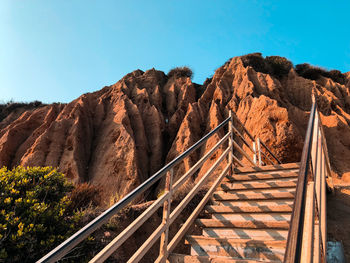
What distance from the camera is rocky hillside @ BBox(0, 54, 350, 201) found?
39.4 feet

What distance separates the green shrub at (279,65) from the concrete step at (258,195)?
1706 centimetres

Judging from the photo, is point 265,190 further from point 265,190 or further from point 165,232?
point 165,232

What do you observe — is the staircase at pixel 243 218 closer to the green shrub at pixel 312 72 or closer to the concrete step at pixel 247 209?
the concrete step at pixel 247 209

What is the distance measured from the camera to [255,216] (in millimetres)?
3895

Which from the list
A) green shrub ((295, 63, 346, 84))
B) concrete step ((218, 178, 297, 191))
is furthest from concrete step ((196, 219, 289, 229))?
green shrub ((295, 63, 346, 84))

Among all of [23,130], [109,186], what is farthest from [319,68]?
[23,130]

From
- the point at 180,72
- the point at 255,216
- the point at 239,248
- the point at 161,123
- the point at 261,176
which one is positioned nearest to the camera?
the point at 239,248

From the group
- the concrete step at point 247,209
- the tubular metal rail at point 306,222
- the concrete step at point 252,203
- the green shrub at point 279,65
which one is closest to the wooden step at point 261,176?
the concrete step at point 252,203

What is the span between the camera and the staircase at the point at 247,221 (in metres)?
3.16

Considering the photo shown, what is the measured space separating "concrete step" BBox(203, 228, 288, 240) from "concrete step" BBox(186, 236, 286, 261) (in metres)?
0.31

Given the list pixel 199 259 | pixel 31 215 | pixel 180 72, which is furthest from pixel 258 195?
pixel 180 72

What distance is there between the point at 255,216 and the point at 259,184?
815 millimetres

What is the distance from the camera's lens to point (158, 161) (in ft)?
47.6

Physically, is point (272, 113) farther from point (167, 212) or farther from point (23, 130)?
point (23, 130)
